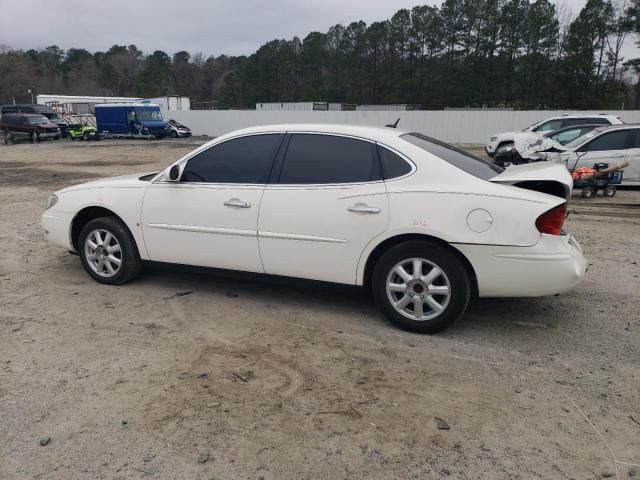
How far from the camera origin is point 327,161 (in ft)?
14.9

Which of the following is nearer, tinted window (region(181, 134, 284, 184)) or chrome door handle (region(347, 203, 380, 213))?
chrome door handle (region(347, 203, 380, 213))

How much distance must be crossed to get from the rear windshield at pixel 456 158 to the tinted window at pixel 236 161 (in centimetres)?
119

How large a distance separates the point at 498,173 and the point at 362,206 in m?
1.24

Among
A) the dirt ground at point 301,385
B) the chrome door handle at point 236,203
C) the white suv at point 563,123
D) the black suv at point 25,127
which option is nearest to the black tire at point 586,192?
the dirt ground at point 301,385

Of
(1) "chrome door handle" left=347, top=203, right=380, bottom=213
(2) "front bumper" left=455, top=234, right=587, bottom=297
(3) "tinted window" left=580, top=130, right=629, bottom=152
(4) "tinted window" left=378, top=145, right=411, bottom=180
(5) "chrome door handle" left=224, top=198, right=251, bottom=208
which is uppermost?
(3) "tinted window" left=580, top=130, right=629, bottom=152

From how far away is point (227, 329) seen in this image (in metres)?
4.43

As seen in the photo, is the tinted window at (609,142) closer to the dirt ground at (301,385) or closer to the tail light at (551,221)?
the dirt ground at (301,385)

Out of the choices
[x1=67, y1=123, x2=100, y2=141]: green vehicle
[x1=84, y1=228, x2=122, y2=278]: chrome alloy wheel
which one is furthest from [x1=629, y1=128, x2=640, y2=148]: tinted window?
[x1=67, y1=123, x2=100, y2=141]: green vehicle

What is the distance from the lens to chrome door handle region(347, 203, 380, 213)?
4.22 metres

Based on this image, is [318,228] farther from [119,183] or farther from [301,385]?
[119,183]

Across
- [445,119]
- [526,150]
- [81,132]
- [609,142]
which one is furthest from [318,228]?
[81,132]

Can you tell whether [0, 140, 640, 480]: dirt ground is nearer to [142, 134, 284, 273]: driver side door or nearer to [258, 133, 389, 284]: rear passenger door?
[258, 133, 389, 284]: rear passenger door

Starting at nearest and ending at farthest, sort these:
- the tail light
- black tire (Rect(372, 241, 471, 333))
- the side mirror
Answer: the tail light, black tire (Rect(372, 241, 471, 333)), the side mirror

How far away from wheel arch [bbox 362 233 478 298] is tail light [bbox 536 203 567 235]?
57cm
